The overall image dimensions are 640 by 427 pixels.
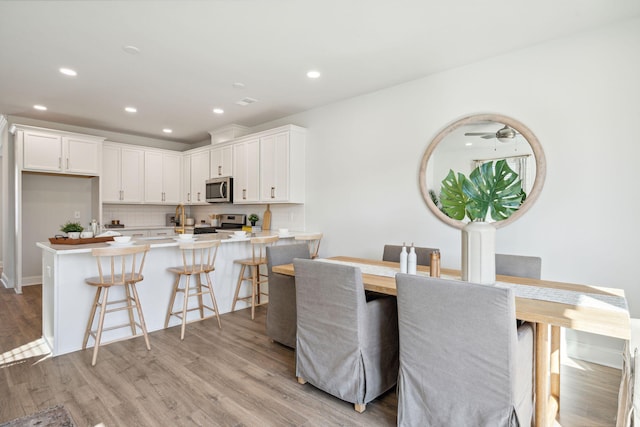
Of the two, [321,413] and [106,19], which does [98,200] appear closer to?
[106,19]

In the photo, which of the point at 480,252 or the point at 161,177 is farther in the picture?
the point at 161,177

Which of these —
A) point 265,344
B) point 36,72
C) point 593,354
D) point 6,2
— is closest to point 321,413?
point 265,344

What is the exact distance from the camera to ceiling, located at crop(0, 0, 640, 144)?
241 cm

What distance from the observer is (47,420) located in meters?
1.99

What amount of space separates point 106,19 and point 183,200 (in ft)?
14.5

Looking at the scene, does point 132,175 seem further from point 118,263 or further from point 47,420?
point 47,420

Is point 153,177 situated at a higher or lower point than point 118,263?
higher

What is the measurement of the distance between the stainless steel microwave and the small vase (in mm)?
4206

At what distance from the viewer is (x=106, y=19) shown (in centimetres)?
251

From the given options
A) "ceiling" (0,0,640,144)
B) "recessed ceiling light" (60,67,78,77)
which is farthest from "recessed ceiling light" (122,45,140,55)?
"recessed ceiling light" (60,67,78,77)

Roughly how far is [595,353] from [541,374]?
1.49 meters

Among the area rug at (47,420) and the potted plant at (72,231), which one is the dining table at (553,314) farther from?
the potted plant at (72,231)

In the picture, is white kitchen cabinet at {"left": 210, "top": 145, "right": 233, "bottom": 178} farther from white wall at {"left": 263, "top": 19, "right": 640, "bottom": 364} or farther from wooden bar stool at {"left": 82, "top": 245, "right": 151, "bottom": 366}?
white wall at {"left": 263, "top": 19, "right": 640, "bottom": 364}

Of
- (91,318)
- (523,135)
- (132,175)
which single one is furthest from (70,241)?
(523,135)
